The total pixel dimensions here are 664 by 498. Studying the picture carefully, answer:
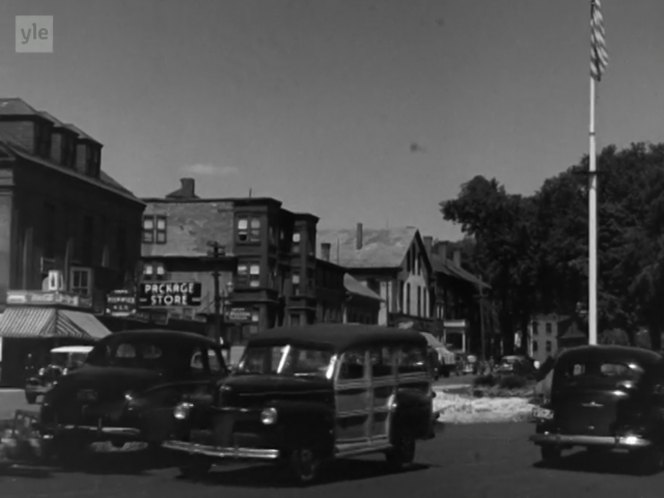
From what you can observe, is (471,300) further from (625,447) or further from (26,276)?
(625,447)

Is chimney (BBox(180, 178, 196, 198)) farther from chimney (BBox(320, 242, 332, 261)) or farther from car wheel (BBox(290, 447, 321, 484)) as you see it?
car wheel (BBox(290, 447, 321, 484))

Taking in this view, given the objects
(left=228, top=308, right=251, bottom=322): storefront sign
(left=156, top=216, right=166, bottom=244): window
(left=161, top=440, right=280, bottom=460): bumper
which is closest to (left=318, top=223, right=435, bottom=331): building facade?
(left=228, top=308, right=251, bottom=322): storefront sign

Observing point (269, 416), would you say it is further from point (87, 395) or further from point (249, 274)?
point (249, 274)

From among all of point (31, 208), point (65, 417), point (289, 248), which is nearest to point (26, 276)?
point (31, 208)

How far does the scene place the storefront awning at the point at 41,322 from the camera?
2488cm

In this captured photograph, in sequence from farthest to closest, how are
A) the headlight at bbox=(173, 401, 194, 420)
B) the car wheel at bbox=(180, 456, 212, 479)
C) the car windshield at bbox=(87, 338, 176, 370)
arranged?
the car windshield at bbox=(87, 338, 176, 370) → the headlight at bbox=(173, 401, 194, 420) → the car wheel at bbox=(180, 456, 212, 479)

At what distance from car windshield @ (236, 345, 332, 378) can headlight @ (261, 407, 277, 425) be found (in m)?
1.01

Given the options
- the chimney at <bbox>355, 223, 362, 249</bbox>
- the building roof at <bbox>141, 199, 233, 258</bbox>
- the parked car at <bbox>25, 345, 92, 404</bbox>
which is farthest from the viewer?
the chimney at <bbox>355, 223, 362, 249</bbox>

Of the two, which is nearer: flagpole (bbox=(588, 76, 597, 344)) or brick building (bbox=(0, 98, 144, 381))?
flagpole (bbox=(588, 76, 597, 344))

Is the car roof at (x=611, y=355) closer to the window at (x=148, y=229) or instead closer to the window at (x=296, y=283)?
the window at (x=296, y=283)

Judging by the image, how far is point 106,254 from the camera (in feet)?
83.5

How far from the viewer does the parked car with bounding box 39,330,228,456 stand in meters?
13.1

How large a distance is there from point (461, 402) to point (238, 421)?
1554 centimetres

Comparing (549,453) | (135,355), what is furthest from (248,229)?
(549,453)
